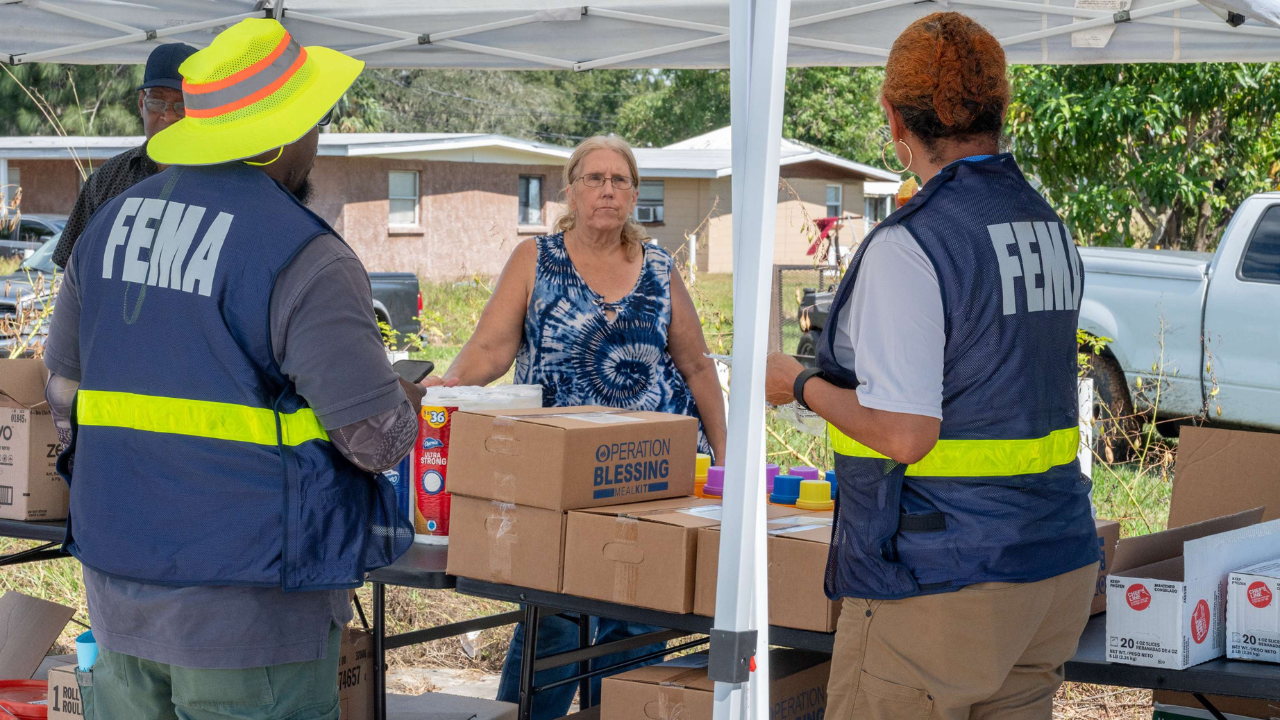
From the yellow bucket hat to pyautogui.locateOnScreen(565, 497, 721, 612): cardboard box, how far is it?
1009mm

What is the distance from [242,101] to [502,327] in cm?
169

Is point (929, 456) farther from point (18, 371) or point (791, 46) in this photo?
point (791, 46)

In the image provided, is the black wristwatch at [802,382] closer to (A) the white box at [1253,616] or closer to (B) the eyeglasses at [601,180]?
(A) the white box at [1253,616]

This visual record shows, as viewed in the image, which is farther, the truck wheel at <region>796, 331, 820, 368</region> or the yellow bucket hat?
the truck wheel at <region>796, 331, 820, 368</region>

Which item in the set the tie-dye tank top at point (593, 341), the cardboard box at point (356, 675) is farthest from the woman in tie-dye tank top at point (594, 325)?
the cardboard box at point (356, 675)

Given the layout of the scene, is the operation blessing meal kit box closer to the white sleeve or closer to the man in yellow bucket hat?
the man in yellow bucket hat

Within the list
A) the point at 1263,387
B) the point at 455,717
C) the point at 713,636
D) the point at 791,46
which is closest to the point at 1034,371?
the point at 713,636

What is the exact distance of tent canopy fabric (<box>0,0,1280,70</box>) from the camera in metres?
4.28

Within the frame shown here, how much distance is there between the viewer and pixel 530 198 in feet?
→ 86.2

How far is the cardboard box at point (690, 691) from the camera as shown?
2498 mm

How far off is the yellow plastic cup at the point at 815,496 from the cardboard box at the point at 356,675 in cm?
126

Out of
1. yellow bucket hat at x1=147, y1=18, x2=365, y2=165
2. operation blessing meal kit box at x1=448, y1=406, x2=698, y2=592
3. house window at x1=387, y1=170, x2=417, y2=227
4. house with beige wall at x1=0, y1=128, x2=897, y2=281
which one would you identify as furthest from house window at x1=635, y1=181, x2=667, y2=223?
yellow bucket hat at x1=147, y1=18, x2=365, y2=165

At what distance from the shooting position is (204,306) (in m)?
1.88

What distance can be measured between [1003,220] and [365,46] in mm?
3533
